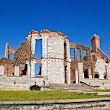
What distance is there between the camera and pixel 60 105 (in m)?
16.2

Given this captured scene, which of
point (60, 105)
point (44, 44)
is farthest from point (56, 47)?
point (60, 105)

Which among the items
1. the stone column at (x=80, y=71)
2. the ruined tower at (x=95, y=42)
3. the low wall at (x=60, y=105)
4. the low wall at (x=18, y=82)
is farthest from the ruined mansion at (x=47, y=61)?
the low wall at (x=60, y=105)

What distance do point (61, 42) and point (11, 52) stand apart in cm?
1097

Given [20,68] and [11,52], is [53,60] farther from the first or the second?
[11,52]

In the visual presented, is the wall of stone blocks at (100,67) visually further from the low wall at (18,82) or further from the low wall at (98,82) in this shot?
the low wall at (18,82)

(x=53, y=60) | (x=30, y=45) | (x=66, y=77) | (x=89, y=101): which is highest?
(x=30, y=45)

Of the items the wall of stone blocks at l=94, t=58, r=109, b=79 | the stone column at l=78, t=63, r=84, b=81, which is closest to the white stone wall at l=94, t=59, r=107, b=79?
the wall of stone blocks at l=94, t=58, r=109, b=79

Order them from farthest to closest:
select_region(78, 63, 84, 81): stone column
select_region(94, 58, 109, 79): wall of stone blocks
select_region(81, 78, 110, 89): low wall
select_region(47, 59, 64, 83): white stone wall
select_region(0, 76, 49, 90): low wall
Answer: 1. select_region(94, 58, 109, 79): wall of stone blocks
2. select_region(78, 63, 84, 81): stone column
3. select_region(81, 78, 110, 89): low wall
4. select_region(47, 59, 64, 83): white stone wall
5. select_region(0, 76, 49, 90): low wall

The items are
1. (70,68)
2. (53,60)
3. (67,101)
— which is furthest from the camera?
(70,68)

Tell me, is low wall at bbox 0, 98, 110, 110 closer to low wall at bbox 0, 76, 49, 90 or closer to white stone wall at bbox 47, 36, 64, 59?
low wall at bbox 0, 76, 49, 90

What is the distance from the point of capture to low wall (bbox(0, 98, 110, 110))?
49.4ft

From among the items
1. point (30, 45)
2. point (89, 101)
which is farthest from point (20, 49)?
point (89, 101)

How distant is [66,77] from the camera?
40.0 m

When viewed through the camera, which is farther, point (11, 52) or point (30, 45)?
point (11, 52)
